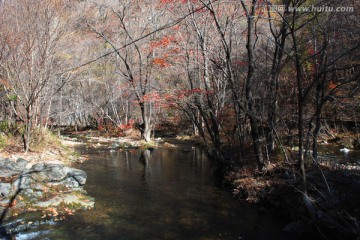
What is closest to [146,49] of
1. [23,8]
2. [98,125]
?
[23,8]

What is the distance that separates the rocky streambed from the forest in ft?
11.1

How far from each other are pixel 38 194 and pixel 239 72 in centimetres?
960

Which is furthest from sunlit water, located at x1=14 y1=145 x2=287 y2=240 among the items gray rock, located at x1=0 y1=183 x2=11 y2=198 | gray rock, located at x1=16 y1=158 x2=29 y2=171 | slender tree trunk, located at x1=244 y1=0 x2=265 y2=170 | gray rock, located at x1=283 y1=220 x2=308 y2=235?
gray rock, located at x1=16 y1=158 x2=29 y2=171

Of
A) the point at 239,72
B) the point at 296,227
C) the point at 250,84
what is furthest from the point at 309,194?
the point at 239,72

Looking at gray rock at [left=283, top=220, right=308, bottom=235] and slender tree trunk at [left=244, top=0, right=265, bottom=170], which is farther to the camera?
slender tree trunk at [left=244, top=0, right=265, bottom=170]

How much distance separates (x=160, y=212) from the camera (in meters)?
7.59

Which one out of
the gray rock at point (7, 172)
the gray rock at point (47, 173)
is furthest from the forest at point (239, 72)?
the gray rock at point (47, 173)

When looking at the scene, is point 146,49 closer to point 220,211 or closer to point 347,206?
point 220,211

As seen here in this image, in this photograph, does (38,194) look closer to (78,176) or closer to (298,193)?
(78,176)

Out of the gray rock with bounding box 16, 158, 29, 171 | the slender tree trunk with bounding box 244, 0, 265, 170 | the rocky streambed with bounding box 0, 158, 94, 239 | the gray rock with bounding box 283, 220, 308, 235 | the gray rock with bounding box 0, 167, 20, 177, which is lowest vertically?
the gray rock with bounding box 283, 220, 308, 235

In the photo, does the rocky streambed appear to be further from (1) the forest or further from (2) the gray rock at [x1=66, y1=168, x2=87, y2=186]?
(1) the forest

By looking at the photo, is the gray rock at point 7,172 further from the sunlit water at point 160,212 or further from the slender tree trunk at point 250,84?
the slender tree trunk at point 250,84

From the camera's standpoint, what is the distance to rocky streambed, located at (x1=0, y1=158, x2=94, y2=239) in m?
6.71

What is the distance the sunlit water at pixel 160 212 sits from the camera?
6.36 m
